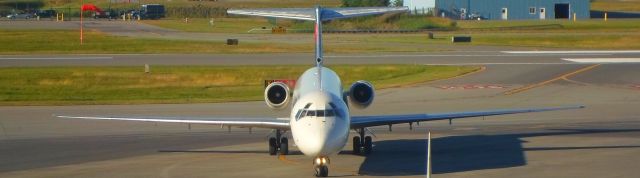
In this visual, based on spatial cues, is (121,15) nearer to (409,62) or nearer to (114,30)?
(114,30)

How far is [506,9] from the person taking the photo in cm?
12419

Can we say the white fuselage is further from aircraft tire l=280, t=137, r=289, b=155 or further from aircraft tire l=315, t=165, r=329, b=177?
aircraft tire l=280, t=137, r=289, b=155

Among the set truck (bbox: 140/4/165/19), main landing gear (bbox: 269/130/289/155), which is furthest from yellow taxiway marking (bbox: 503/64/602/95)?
truck (bbox: 140/4/165/19)

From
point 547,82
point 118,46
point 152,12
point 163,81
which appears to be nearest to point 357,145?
point 547,82

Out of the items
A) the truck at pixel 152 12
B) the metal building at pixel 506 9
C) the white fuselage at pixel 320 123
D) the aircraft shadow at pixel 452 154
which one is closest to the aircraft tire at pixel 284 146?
the aircraft shadow at pixel 452 154

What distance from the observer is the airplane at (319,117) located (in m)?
24.1

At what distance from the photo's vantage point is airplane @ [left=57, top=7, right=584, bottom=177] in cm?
2409

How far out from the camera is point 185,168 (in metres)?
26.4

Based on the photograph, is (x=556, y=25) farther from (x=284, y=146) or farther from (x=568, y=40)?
(x=284, y=146)

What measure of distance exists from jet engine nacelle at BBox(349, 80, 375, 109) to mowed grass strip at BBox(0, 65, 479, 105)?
53.1ft

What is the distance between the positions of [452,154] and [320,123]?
5763mm

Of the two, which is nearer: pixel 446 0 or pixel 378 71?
pixel 378 71

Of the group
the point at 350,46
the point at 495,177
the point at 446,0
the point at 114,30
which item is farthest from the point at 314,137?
the point at 446,0

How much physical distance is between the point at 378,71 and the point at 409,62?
7609mm
